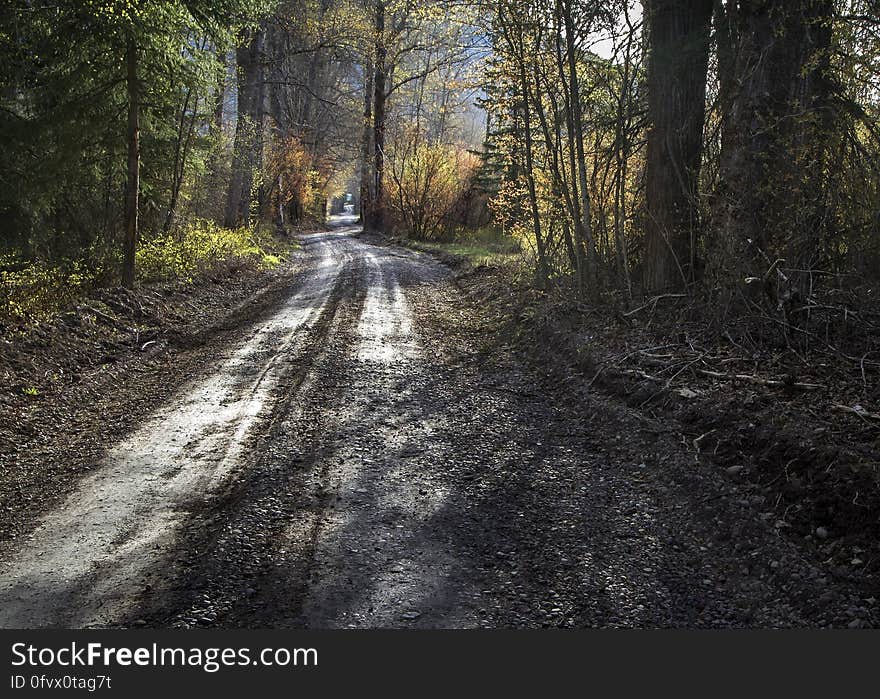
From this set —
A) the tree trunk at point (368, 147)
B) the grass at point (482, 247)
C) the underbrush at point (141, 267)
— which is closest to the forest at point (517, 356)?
the underbrush at point (141, 267)

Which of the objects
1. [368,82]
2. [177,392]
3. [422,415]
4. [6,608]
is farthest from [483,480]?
[368,82]

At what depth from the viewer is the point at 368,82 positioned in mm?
33625

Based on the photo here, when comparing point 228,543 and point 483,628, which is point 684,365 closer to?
point 483,628

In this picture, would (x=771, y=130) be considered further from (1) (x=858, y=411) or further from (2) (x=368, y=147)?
(2) (x=368, y=147)

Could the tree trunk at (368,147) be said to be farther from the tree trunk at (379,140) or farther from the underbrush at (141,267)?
the underbrush at (141,267)

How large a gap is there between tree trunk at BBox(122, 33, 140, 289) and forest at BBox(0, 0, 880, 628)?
0.18 ft

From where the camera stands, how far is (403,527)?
13.0ft

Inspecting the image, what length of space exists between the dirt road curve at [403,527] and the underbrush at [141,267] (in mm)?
3385

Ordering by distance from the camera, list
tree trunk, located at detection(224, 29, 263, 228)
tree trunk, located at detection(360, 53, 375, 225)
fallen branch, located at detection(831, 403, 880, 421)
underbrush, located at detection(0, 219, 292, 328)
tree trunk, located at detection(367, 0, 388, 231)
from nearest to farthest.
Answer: fallen branch, located at detection(831, 403, 880, 421) → underbrush, located at detection(0, 219, 292, 328) → tree trunk, located at detection(224, 29, 263, 228) → tree trunk, located at detection(367, 0, 388, 231) → tree trunk, located at detection(360, 53, 375, 225)

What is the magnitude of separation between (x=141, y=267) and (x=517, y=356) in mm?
7832

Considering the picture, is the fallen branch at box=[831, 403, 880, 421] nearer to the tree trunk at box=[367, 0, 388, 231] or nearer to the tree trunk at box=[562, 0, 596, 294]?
the tree trunk at box=[562, 0, 596, 294]

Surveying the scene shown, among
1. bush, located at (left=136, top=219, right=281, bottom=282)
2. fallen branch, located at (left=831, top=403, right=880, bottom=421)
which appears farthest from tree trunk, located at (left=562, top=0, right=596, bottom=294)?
bush, located at (left=136, top=219, right=281, bottom=282)

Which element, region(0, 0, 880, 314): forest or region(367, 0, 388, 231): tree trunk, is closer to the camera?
region(0, 0, 880, 314): forest

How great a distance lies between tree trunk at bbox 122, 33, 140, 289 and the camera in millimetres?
10055
